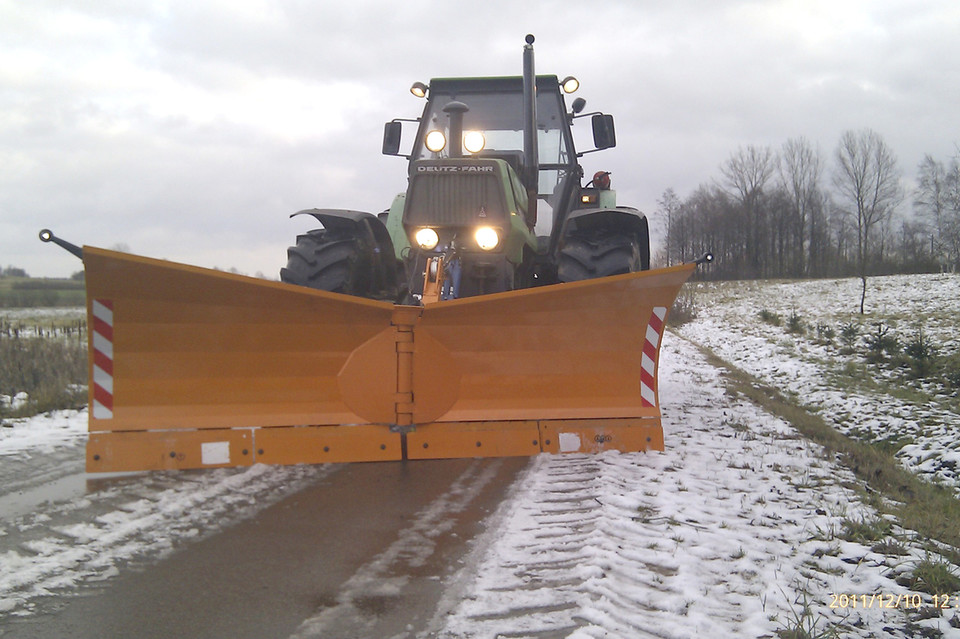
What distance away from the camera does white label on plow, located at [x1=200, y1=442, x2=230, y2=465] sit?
4.20m

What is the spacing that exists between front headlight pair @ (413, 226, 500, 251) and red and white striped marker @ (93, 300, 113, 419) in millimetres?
2167

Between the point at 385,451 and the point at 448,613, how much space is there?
1869mm

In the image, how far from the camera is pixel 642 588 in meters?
2.75

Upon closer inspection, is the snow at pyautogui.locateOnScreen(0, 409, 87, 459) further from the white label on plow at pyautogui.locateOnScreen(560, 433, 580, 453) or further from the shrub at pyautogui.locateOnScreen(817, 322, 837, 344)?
the shrub at pyautogui.locateOnScreen(817, 322, 837, 344)

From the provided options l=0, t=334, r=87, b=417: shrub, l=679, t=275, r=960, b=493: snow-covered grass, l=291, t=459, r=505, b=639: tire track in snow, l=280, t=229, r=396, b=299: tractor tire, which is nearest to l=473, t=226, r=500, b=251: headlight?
l=280, t=229, r=396, b=299: tractor tire

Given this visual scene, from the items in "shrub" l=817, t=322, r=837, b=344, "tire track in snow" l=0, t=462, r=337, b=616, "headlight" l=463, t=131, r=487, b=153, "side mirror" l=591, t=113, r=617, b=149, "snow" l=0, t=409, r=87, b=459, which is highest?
"side mirror" l=591, t=113, r=617, b=149

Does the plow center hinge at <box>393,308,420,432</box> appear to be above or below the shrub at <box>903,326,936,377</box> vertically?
above

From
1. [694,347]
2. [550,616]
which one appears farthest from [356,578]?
[694,347]

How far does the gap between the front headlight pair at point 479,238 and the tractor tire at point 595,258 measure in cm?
80

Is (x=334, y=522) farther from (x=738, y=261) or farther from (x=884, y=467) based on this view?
(x=738, y=261)

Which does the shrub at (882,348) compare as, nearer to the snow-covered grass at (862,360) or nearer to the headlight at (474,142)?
the snow-covered grass at (862,360)

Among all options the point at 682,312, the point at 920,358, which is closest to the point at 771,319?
the point at 682,312
